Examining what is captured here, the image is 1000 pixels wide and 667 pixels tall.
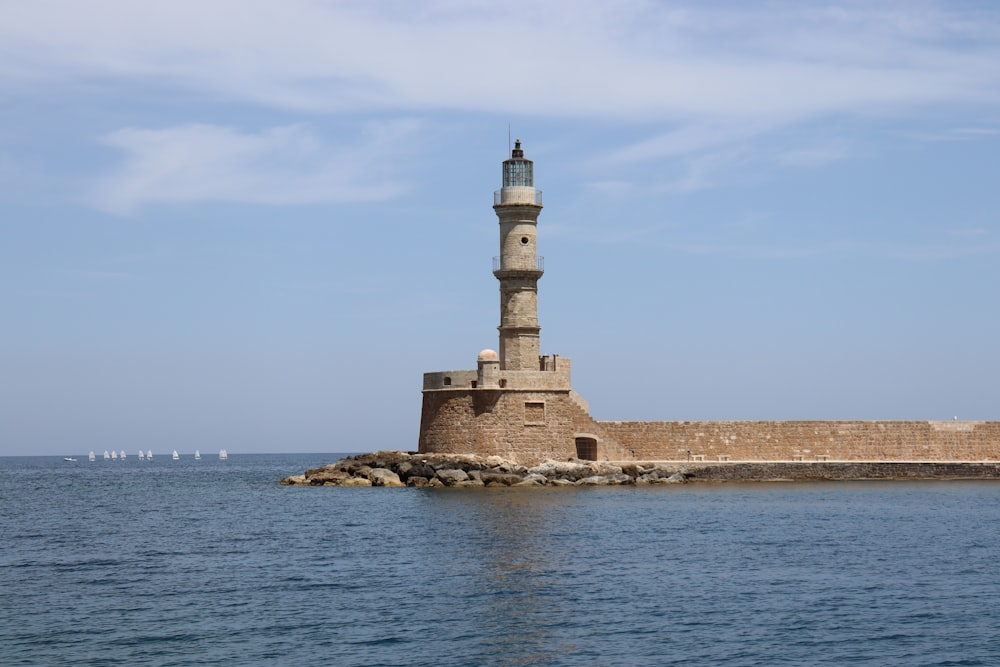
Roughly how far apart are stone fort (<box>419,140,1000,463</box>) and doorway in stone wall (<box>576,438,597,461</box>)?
0.03 metres

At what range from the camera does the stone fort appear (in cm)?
4019

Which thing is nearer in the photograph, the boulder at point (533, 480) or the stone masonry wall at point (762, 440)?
the boulder at point (533, 480)

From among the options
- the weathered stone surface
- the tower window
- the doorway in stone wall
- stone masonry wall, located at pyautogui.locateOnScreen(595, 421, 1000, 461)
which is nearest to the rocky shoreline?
the weathered stone surface

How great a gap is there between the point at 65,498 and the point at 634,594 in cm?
3363

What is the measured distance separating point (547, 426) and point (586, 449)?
2297 mm

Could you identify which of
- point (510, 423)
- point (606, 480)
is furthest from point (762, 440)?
point (510, 423)

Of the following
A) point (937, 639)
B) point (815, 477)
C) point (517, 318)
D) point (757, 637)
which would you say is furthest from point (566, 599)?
point (815, 477)

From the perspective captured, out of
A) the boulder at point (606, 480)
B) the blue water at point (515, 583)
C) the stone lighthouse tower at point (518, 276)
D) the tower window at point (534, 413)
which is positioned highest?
the stone lighthouse tower at point (518, 276)

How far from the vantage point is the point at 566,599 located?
19688mm

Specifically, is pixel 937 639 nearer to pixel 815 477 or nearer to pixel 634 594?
pixel 634 594

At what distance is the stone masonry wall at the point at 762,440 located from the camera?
41.7 meters

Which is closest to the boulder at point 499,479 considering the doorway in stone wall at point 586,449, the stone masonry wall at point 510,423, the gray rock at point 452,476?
the gray rock at point 452,476

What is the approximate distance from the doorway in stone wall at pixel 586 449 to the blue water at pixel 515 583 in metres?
5.02

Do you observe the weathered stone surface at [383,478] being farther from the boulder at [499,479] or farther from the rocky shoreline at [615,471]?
the boulder at [499,479]
